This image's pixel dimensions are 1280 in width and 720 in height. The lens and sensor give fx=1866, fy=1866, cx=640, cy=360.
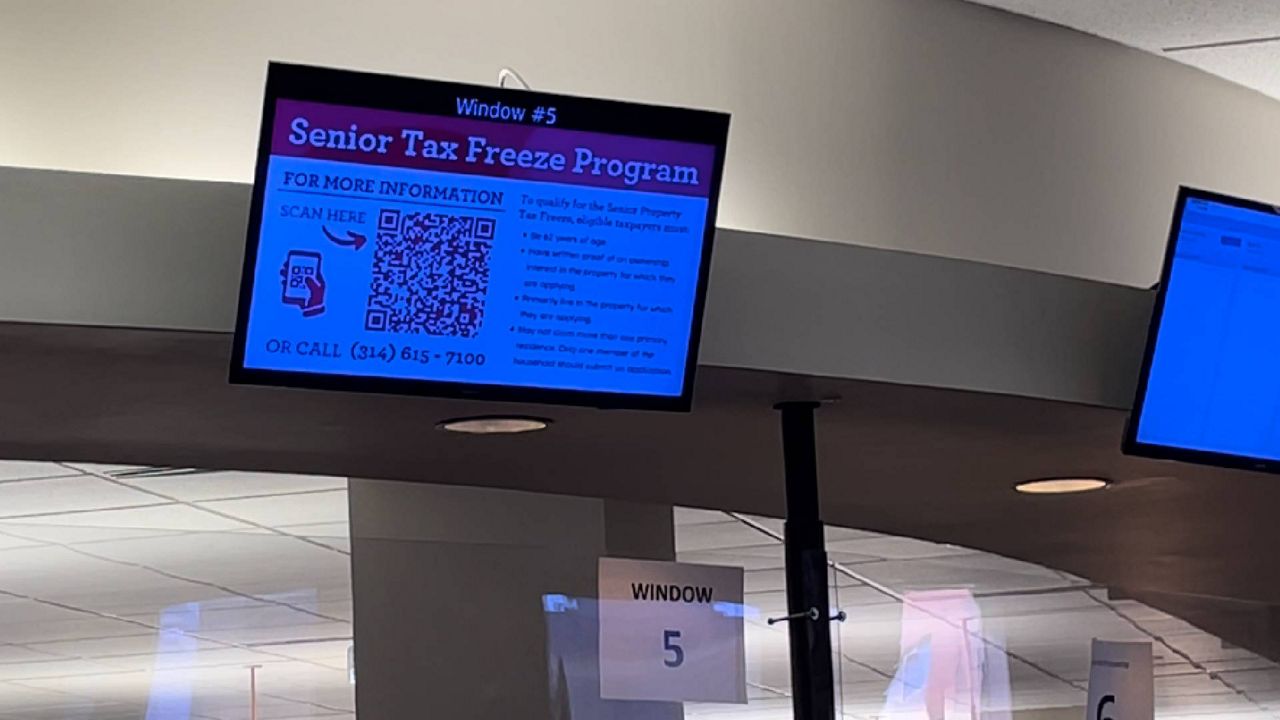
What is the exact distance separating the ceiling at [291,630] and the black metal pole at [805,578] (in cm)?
4

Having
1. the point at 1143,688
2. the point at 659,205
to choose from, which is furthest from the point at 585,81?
the point at 1143,688

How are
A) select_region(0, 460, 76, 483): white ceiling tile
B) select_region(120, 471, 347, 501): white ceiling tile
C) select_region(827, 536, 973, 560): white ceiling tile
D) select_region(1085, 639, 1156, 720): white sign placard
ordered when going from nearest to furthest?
1. select_region(1085, 639, 1156, 720): white sign placard
2. select_region(0, 460, 76, 483): white ceiling tile
3. select_region(120, 471, 347, 501): white ceiling tile
4. select_region(827, 536, 973, 560): white ceiling tile

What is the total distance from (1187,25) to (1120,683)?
1.46 m

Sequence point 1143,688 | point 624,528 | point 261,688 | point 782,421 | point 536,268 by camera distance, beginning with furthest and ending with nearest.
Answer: point 624,528, point 1143,688, point 782,421, point 261,688, point 536,268

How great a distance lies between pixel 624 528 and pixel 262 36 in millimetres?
2056

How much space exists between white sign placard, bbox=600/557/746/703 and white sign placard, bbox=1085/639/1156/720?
85 cm

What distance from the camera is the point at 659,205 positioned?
107 inches

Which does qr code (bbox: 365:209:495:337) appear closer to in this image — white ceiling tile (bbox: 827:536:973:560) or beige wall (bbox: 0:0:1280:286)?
beige wall (bbox: 0:0:1280:286)

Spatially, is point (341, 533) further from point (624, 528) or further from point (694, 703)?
point (694, 703)

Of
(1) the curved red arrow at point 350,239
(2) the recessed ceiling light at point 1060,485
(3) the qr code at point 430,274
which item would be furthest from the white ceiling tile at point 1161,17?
(1) the curved red arrow at point 350,239

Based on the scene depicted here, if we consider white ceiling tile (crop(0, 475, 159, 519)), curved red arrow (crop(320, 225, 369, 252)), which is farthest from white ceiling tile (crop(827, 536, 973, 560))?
curved red arrow (crop(320, 225, 369, 252))

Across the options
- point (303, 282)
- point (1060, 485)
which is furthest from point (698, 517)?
point (303, 282)

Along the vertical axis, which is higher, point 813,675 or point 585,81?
point 585,81

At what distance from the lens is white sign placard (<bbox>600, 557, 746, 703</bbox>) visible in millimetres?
3062
